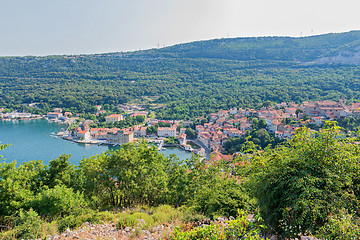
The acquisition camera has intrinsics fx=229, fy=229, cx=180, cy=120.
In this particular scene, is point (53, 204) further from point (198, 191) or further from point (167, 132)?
point (167, 132)

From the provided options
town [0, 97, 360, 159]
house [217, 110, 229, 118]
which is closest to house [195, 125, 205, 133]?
town [0, 97, 360, 159]

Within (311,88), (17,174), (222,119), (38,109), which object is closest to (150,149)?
(17,174)

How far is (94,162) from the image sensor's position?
584 cm

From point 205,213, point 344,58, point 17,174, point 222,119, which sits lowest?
point 222,119

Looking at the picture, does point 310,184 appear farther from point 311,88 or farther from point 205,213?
point 311,88

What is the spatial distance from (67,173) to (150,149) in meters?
2.17

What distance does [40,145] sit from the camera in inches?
1042

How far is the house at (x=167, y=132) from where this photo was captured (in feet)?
102

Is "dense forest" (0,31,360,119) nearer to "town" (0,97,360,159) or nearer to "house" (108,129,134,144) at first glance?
"town" (0,97,360,159)

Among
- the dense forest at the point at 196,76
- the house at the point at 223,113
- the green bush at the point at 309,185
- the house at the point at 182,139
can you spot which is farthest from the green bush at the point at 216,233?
the dense forest at the point at 196,76

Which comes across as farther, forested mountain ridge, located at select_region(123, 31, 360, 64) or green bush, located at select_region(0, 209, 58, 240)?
forested mountain ridge, located at select_region(123, 31, 360, 64)

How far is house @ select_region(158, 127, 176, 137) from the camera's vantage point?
102 ft

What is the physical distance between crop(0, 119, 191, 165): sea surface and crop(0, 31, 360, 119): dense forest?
10151 mm

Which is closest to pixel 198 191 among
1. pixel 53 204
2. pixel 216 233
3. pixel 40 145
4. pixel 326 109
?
pixel 53 204
